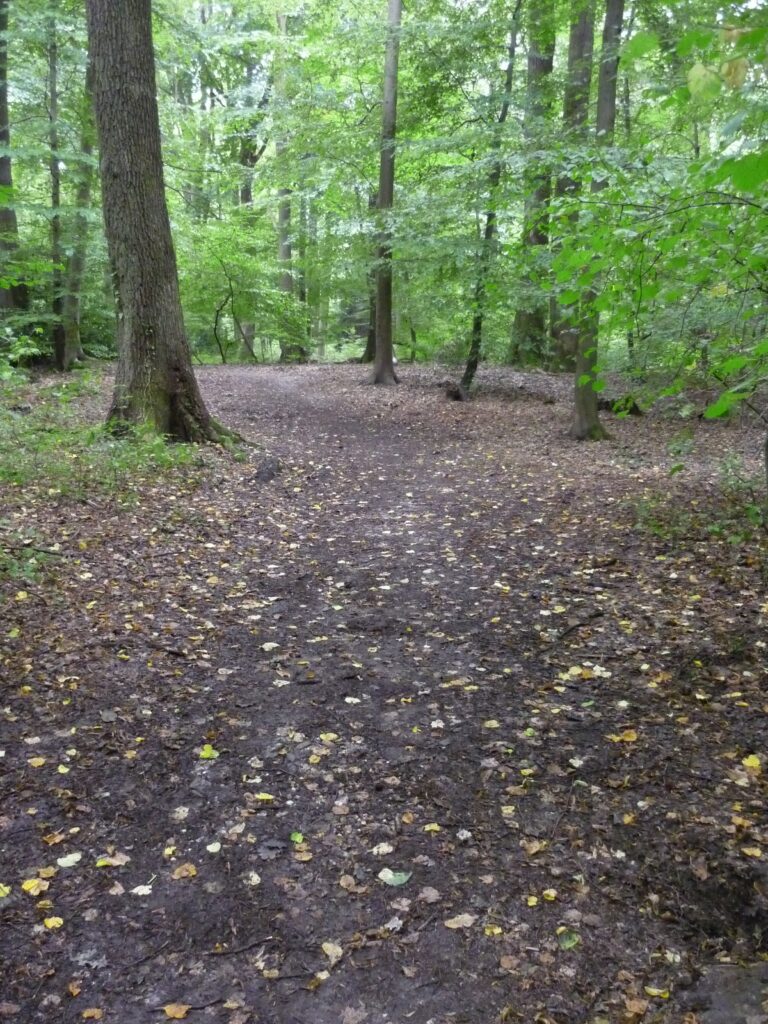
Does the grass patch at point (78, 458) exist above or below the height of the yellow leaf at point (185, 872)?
above

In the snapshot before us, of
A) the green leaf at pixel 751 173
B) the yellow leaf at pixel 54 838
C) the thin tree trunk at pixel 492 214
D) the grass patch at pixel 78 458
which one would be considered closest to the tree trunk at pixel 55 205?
the grass patch at pixel 78 458

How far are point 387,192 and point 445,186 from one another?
215 cm

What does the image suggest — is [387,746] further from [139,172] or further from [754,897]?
[139,172]

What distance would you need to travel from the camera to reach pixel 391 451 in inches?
416

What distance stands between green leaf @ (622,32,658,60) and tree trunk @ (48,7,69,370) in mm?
11620

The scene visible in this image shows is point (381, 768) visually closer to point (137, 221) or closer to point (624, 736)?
point (624, 736)

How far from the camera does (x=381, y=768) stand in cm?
351

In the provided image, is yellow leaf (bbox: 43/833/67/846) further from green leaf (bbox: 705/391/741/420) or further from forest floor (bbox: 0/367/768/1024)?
green leaf (bbox: 705/391/741/420)

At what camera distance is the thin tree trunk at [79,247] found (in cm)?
1348

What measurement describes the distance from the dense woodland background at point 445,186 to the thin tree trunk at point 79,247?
0.06 metres

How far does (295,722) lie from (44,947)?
1608 mm

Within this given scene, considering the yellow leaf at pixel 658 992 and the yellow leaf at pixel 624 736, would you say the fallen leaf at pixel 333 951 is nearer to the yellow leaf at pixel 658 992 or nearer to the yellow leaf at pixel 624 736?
the yellow leaf at pixel 658 992

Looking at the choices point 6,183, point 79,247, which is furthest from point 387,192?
point 6,183

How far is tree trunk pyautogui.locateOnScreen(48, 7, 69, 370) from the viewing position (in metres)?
12.5
